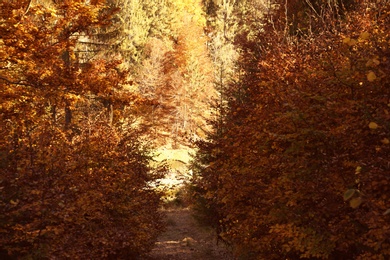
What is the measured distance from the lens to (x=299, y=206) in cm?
977

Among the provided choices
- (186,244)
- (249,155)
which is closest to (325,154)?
(249,155)

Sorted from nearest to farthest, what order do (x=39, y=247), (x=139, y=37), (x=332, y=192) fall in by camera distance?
(x=332, y=192)
(x=39, y=247)
(x=139, y=37)

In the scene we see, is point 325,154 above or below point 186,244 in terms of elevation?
above

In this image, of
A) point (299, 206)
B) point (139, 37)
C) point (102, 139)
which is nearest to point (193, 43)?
point (139, 37)

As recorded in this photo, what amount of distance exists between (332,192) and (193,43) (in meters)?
47.2

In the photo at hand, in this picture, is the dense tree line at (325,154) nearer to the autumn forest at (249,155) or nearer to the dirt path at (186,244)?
the autumn forest at (249,155)

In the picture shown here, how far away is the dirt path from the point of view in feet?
69.7

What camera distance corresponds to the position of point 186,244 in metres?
24.2

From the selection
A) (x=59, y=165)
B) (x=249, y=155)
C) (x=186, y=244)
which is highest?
(x=249, y=155)

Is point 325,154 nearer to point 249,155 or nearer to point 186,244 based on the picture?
point 249,155

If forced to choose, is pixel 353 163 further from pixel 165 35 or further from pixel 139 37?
pixel 165 35

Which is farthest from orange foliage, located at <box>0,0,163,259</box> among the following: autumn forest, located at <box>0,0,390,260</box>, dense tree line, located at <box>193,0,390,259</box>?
dense tree line, located at <box>193,0,390,259</box>

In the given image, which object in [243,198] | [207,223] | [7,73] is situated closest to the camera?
[243,198]

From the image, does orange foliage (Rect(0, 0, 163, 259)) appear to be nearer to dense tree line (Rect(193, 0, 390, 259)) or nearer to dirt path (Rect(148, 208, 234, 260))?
dense tree line (Rect(193, 0, 390, 259))
